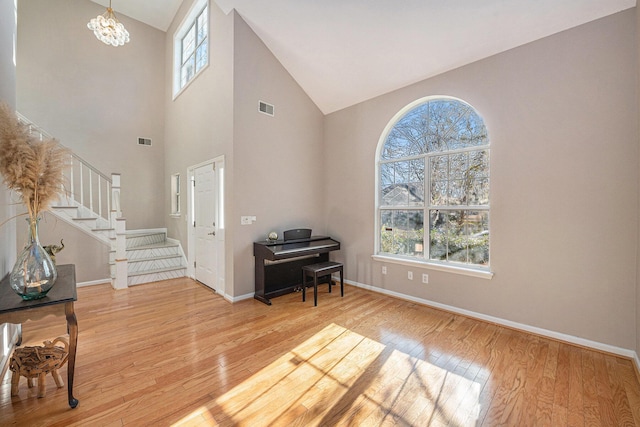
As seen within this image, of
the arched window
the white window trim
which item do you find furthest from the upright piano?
the white window trim

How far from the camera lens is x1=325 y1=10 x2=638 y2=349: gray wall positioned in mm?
2342

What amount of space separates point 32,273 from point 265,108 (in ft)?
10.7

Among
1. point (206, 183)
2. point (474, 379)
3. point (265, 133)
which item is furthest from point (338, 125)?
point (474, 379)

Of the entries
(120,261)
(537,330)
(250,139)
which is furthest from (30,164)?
(537,330)

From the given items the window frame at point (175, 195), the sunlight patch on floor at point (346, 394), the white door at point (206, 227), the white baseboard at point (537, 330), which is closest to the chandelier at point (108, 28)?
the white door at point (206, 227)

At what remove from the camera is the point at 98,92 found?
214 inches

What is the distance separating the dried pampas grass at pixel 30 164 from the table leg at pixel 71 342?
0.65 metres

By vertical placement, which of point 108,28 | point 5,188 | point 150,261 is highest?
point 108,28

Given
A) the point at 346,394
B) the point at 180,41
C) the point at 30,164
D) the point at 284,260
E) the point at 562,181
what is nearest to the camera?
the point at 30,164

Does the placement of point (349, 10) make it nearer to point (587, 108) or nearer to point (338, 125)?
point (338, 125)

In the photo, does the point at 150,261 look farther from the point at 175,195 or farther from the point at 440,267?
the point at 440,267

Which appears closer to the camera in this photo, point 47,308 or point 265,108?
point 47,308

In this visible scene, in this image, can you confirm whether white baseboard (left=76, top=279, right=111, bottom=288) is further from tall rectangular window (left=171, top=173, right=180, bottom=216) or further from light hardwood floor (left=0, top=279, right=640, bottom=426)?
tall rectangular window (left=171, top=173, right=180, bottom=216)

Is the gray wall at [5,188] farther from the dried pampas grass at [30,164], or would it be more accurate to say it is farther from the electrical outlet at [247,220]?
the electrical outlet at [247,220]
